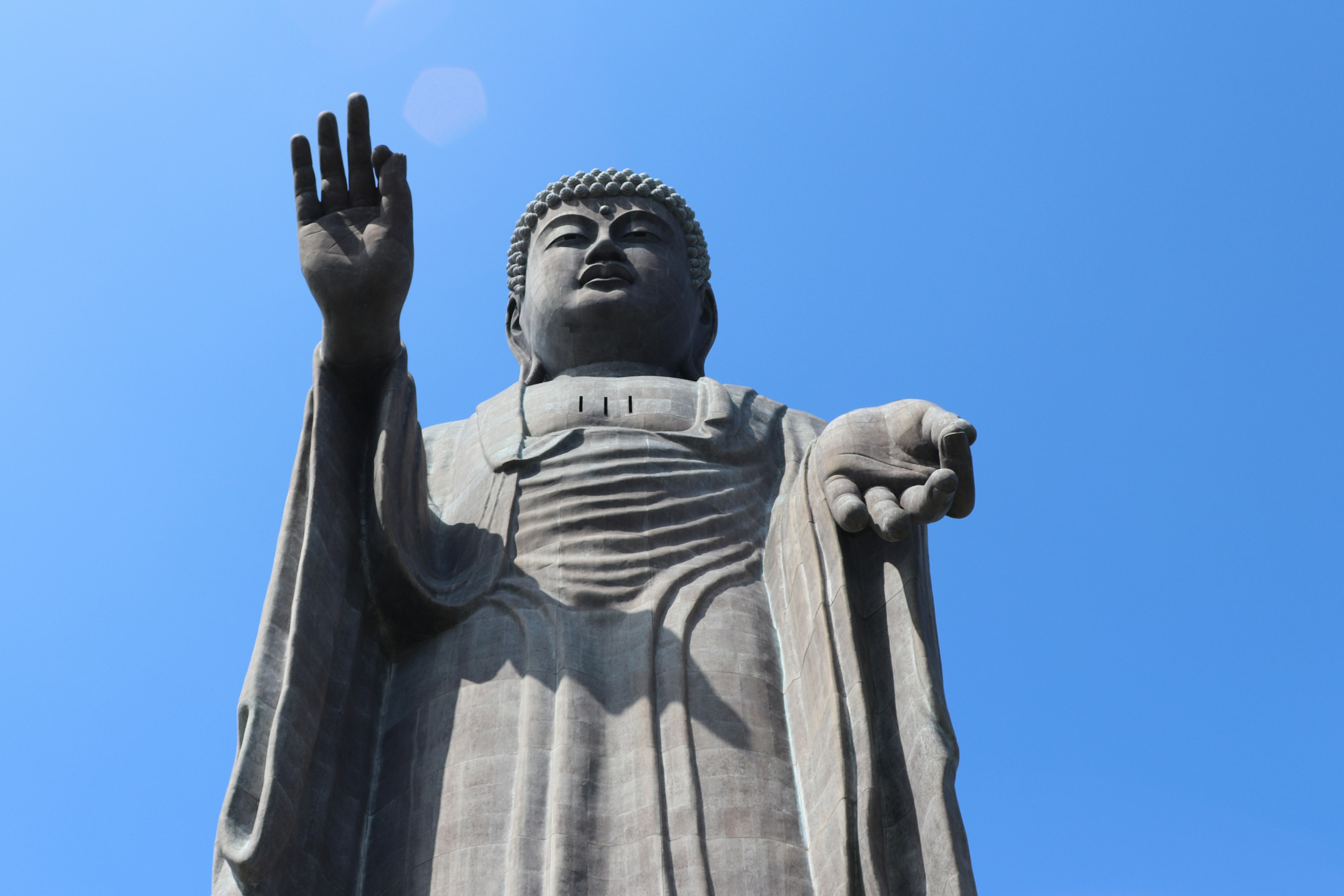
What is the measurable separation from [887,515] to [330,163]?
147 inches

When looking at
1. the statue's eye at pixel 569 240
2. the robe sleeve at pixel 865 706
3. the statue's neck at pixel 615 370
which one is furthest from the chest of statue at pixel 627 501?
the statue's eye at pixel 569 240

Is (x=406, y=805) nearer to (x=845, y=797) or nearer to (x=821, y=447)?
(x=845, y=797)

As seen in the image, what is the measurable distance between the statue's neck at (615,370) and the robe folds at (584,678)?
826mm

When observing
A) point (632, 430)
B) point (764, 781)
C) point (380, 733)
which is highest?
point (632, 430)

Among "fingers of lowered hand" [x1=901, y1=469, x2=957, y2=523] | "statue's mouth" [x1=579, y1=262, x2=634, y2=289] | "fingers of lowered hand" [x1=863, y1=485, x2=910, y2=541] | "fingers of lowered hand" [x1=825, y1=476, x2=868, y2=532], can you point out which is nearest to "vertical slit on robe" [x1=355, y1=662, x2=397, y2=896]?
"fingers of lowered hand" [x1=825, y1=476, x2=868, y2=532]

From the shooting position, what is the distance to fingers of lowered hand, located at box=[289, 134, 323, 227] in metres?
9.78

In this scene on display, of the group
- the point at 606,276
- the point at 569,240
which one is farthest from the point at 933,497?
the point at 569,240

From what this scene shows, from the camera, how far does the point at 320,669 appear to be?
9008mm

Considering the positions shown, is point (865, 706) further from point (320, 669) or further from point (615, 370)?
point (615, 370)

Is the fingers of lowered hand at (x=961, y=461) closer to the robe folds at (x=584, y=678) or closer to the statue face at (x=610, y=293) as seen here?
the robe folds at (x=584, y=678)

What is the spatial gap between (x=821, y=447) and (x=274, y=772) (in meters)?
3.29

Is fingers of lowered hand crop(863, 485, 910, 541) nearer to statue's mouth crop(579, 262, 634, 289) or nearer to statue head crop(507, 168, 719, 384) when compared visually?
→ statue head crop(507, 168, 719, 384)

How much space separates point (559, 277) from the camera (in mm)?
11953

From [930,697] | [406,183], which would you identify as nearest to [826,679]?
[930,697]
